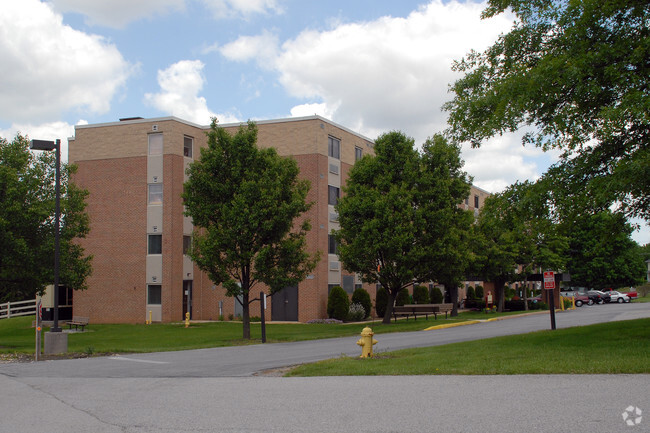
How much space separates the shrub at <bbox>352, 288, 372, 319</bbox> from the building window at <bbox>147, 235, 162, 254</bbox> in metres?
12.5

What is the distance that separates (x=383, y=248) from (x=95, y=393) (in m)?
21.4

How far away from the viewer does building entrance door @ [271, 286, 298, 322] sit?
127 ft

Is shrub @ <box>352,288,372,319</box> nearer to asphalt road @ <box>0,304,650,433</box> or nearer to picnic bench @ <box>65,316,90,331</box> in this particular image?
picnic bench @ <box>65,316,90,331</box>

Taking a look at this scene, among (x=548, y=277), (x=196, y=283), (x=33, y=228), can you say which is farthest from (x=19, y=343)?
(x=548, y=277)

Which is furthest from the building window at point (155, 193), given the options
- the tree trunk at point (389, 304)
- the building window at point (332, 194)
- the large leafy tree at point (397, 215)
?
the tree trunk at point (389, 304)

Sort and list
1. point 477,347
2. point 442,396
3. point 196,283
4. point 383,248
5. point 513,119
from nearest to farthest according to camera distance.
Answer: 1. point 442,396
2. point 513,119
3. point 477,347
4. point 383,248
5. point 196,283

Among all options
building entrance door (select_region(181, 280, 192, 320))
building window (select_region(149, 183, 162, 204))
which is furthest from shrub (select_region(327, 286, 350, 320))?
building window (select_region(149, 183, 162, 204))

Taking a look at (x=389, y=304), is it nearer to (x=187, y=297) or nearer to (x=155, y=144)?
(x=187, y=297)

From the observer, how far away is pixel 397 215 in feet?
102

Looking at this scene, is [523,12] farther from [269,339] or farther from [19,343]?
[19,343]

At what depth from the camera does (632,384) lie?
29.3 ft

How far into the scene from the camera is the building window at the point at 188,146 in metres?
40.0

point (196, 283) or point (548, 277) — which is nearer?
point (548, 277)

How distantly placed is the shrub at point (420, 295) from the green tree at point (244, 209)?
2627cm
